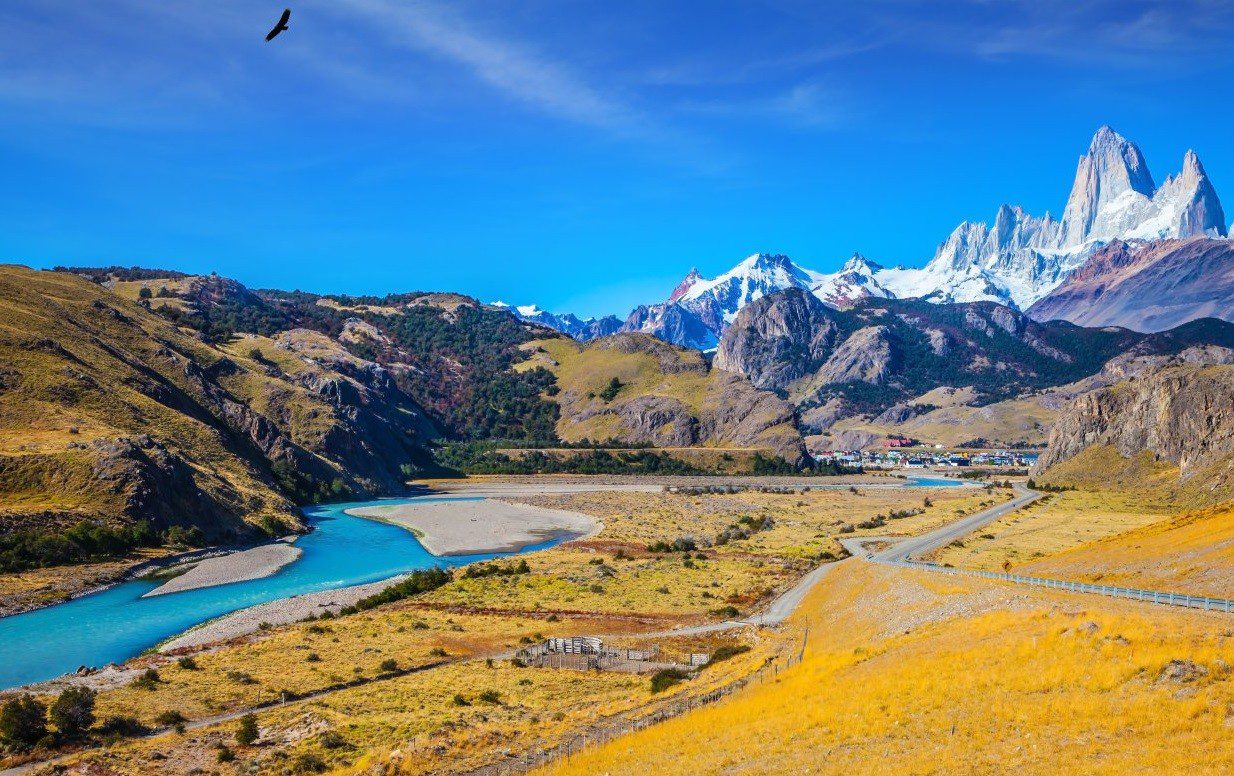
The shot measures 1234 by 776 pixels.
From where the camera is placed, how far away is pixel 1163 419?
140 m

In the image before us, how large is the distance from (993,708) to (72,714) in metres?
34.6

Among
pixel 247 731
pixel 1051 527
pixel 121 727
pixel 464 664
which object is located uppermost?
pixel 121 727

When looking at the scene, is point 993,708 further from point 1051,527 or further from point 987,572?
point 1051,527

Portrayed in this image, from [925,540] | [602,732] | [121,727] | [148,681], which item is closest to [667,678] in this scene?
[602,732]

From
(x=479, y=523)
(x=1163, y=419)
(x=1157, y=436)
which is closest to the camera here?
(x=479, y=523)

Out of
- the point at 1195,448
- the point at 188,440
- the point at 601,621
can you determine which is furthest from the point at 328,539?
the point at 1195,448

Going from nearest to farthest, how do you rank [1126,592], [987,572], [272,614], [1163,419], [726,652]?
[1126,592], [726,652], [987,572], [272,614], [1163,419]

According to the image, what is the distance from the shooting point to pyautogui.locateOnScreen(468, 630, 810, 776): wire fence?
27.7 meters

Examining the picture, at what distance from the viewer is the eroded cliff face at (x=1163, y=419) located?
128 meters

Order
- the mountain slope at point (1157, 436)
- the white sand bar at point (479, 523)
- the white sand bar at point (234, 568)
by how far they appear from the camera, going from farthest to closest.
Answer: the mountain slope at point (1157, 436) → the white sand bar at point (479, 523) → the white sand bar at point (234, 568)

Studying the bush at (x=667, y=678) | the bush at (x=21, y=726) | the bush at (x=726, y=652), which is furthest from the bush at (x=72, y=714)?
the bush at (x=726, y=652)

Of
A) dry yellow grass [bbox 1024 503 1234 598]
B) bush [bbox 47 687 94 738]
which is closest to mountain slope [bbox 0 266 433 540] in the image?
bush [bbox 47 687 94 738]

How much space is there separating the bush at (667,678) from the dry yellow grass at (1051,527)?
34383 mm

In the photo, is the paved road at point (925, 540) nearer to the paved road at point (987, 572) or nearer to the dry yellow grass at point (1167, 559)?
the paved road at point (987, 572)
